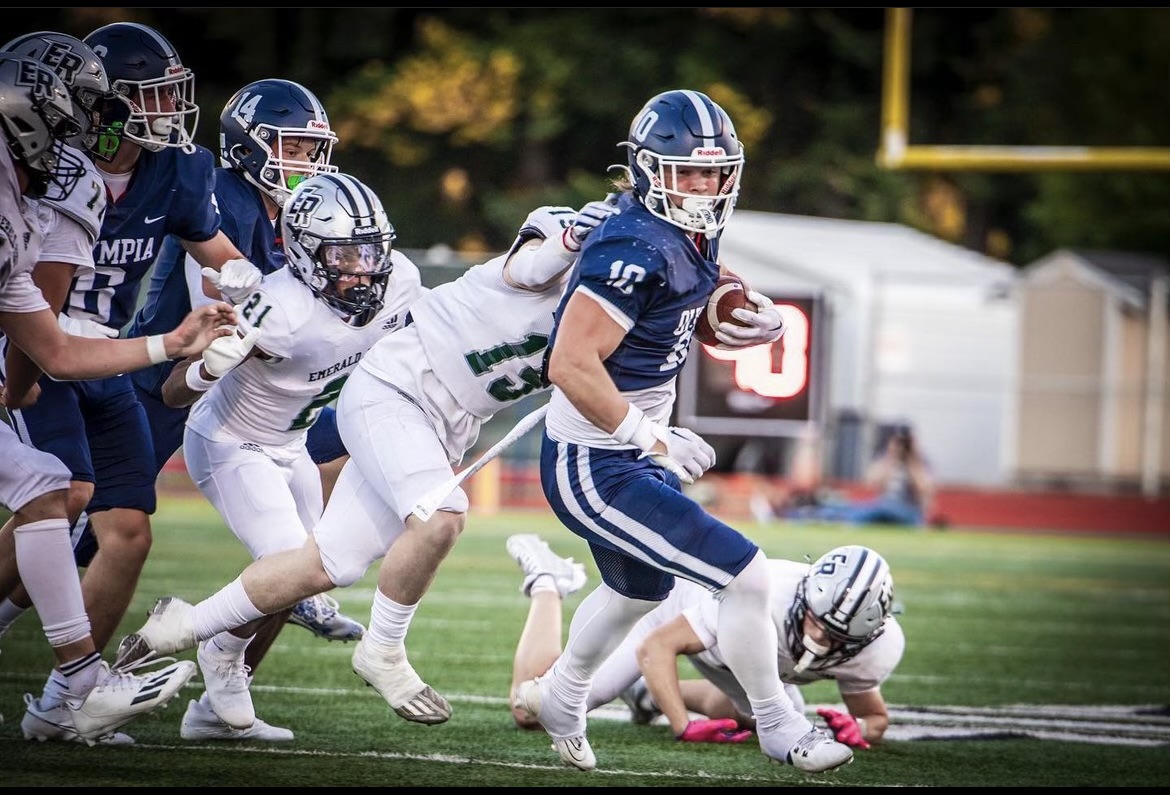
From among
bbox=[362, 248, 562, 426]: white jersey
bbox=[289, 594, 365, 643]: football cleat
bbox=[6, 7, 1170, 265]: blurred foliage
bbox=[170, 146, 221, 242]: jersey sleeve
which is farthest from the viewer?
bbox=[6, 7, 1170, 265]: blurred foliage

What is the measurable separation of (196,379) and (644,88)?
19999mm

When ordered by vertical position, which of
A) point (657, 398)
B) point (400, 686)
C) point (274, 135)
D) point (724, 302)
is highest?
point (274, 135)

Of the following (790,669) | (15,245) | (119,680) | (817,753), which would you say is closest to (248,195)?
(15,245)

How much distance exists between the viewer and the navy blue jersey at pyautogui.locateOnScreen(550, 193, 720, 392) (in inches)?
157

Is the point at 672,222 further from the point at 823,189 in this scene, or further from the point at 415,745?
the point at 823,189

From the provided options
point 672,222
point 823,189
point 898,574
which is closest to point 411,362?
point 672,222

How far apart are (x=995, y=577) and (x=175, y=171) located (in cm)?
758

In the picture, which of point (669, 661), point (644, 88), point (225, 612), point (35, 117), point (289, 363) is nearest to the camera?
point (35, 117)

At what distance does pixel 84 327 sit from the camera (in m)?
4.70

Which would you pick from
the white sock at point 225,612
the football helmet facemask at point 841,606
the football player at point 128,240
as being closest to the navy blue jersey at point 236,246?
the football player at point 128,240

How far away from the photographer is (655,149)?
4.16 meters

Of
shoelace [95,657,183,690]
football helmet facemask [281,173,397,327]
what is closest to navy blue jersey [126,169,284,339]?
football helmet facemask [281,173,397,327]

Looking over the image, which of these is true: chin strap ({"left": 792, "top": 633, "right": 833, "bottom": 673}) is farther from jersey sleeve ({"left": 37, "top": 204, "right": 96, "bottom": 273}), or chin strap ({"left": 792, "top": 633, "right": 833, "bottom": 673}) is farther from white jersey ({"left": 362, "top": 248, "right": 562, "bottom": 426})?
jersey sleeve ({"left": 37, "top": 204, "right": 96, "bottom": 273})

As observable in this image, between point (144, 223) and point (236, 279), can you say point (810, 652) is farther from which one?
point (144, 223)
